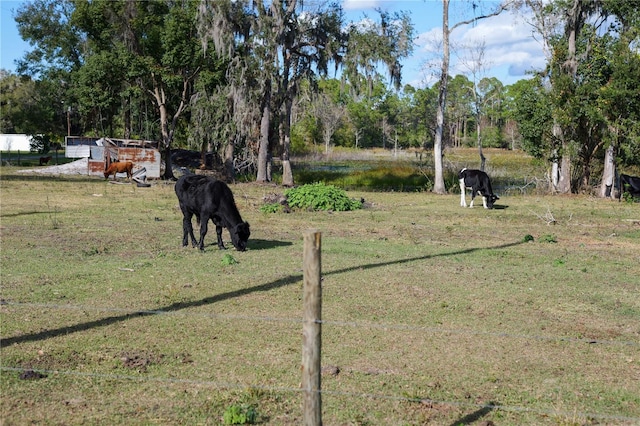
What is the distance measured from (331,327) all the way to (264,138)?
28924 mm

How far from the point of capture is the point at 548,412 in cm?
608

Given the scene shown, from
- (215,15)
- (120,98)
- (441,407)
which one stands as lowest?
(441,407)

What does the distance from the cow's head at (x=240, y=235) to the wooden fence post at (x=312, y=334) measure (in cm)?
959

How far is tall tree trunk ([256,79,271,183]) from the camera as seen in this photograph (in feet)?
120

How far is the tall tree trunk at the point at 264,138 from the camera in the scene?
36594mm

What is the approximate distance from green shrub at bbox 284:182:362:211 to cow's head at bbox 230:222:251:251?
8.57 m

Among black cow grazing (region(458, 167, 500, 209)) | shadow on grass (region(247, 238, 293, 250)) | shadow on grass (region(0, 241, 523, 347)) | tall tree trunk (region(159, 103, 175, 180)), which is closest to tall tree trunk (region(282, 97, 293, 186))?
tall tree trunk (region(159, 103, 175, 180))

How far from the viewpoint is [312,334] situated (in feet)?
15.1

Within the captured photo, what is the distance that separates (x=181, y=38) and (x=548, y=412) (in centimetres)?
3296

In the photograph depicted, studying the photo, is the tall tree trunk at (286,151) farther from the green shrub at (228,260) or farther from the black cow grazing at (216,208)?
the green shrub at (228,260)

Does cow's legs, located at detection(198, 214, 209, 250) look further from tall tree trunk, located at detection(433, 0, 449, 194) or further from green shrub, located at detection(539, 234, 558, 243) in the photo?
tall tree trunk, located at detection(433, 0, 449, 194)

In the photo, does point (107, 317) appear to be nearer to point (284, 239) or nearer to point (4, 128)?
point (284, 239)

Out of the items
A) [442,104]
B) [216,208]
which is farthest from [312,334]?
[442,104]

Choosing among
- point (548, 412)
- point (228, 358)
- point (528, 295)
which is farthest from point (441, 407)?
point (528, 295)
